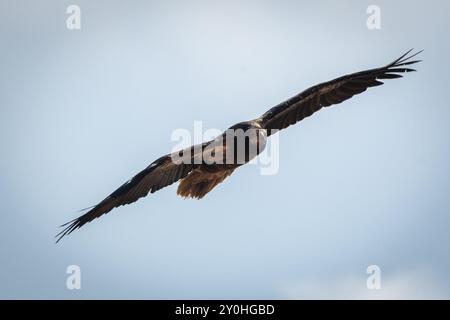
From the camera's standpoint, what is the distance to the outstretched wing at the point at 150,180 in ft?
62.9

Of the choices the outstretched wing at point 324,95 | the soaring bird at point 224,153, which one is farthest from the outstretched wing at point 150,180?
the outstretched wing at point 324,95

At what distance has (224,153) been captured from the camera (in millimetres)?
18938

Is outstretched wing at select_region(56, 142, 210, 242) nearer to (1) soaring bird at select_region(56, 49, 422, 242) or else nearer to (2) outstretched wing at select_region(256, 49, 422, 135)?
(1) soaring bird at select_region(56, 49, 422, 242)

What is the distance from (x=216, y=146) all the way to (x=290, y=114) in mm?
2147

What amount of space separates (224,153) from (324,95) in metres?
2.72

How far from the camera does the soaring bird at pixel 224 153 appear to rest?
1889 cm

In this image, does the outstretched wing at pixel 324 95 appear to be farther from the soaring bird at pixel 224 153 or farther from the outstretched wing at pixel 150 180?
the outstretched wing at pixel 150 180

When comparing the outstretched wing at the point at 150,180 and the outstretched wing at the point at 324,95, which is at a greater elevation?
the outstretched wing at the point at 324,95

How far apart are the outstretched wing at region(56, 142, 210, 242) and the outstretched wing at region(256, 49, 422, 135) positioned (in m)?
1.76
